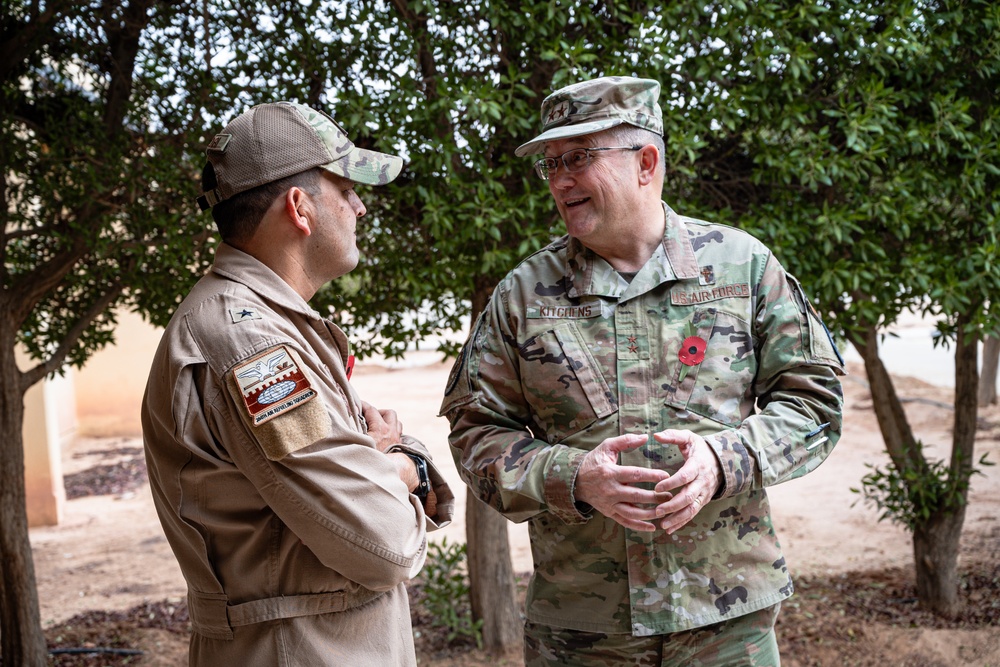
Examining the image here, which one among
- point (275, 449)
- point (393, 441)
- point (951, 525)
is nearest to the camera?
point (275, 449)

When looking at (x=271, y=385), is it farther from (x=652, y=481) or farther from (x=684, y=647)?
(x=684, y=647)

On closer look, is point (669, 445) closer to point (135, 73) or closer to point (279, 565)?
point (279, 565)

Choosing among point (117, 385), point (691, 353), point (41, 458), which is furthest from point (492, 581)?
point (117, 385)

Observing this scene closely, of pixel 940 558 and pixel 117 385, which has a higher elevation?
pixel 117 385

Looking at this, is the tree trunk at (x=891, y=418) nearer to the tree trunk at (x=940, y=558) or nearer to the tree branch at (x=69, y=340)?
the tree trunk at (x=940, y=558)

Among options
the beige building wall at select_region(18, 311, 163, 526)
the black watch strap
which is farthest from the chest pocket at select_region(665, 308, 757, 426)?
the beige building wall at select_region(18, 311, 163, 526)

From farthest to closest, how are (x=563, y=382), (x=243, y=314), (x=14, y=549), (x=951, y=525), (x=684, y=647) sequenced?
(x=951, y=525), (x=14, y=549), (x=563, y=382), (x=684, y=647), (x=243, y=314)

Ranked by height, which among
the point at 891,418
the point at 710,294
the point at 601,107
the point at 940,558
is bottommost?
the point at 940,558

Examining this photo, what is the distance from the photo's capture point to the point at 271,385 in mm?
1626

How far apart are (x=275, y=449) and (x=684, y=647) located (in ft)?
3.93

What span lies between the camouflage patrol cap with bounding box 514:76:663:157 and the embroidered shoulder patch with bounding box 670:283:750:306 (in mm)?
460

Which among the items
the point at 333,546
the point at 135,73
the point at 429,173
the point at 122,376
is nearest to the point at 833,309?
the point at 429,173

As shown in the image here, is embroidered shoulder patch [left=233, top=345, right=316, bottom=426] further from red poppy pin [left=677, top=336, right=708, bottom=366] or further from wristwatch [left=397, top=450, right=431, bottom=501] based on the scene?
red poppy pin [left=677, top=336, right=708, bottom=366]

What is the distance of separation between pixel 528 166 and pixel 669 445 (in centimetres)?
206
